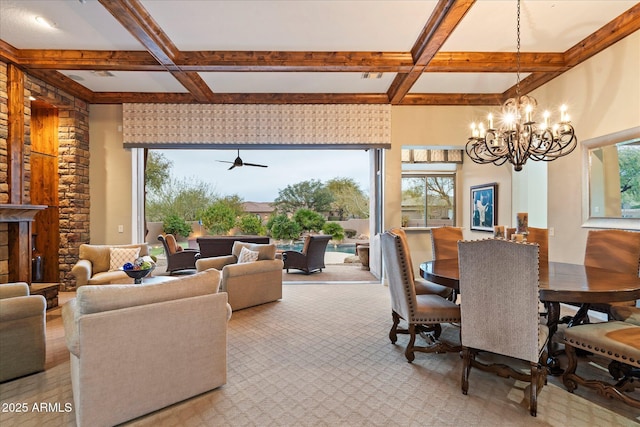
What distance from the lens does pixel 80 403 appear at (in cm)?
187

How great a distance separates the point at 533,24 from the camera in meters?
3.55

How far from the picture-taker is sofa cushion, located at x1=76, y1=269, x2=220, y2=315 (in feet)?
6.33

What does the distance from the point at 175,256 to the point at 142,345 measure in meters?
5.08

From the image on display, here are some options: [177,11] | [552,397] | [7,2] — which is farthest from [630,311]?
[7,2]

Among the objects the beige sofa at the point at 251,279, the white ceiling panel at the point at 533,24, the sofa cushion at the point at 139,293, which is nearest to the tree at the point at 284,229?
the beige sofa at the point at 251,279

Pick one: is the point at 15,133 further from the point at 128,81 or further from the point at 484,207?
the point at 484,207

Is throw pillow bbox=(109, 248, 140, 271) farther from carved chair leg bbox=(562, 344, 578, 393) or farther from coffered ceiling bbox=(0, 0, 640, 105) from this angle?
carved chair leg bbox=(562, 344, 578, 393)

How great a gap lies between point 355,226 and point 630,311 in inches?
388

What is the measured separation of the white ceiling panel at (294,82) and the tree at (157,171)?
6.58 metres

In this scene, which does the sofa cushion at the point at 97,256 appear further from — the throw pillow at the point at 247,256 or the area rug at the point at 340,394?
the throw pillow at the point at 247,256

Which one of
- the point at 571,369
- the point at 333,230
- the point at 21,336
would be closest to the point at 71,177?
the point at 21,336

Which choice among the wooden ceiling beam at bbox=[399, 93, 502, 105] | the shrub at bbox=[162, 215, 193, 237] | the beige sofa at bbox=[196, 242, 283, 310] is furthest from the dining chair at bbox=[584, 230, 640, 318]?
the shrub at bbox=[162, 215, 193, 237]

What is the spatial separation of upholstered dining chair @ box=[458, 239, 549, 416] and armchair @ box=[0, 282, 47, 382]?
10.5 feet

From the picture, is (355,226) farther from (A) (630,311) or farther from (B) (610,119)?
(A) (630,311)
